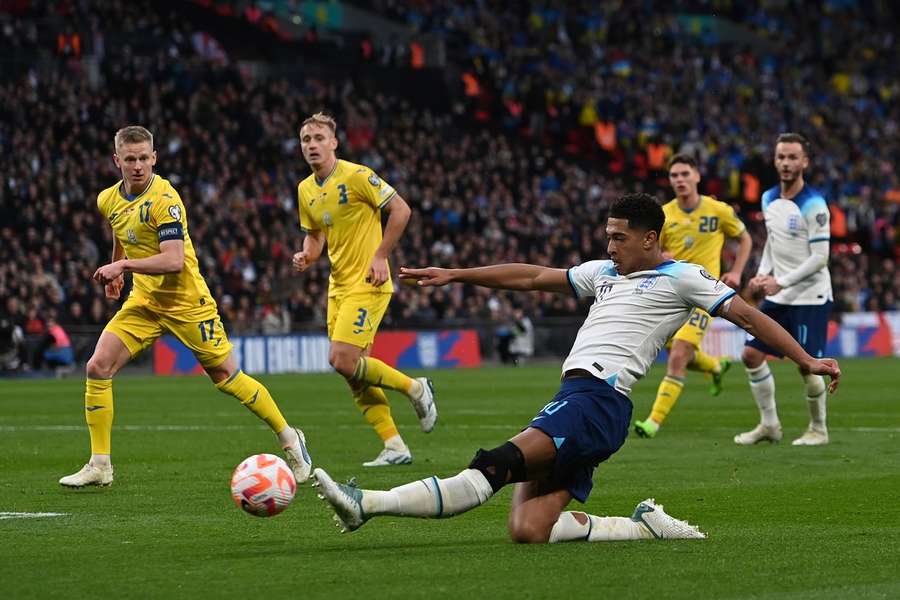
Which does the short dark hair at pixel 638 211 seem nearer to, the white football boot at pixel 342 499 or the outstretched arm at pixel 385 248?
the white football boot at pixel 342 499

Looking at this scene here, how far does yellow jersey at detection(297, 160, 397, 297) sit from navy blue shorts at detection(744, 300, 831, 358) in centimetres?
352

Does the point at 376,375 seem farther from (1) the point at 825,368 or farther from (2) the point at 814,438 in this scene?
(1) the point at 825,368

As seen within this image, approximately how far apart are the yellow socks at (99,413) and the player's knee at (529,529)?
12.7 ft

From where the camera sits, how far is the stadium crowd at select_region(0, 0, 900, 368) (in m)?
32.7

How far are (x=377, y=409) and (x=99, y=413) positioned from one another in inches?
Result: 98.4

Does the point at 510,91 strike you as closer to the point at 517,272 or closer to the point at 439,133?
the point at 439,133

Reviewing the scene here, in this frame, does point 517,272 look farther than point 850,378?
No

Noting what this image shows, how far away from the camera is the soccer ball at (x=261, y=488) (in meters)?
7.38

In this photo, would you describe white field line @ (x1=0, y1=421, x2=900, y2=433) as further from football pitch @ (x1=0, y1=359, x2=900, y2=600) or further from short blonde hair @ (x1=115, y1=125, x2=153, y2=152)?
short blonde hair @ (x1=115, y1=125, x2=153, y2=152)

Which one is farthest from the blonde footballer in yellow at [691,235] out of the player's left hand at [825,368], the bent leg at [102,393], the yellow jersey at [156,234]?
the player's left hand at [825,368]

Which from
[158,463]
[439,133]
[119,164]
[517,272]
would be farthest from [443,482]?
[439,133]

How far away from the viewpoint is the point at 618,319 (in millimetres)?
7594

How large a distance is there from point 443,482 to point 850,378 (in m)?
19.9

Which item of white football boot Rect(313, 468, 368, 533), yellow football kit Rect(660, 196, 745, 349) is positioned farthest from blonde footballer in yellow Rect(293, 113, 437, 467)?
white football boot Rect(313, 468, 368, 533)
